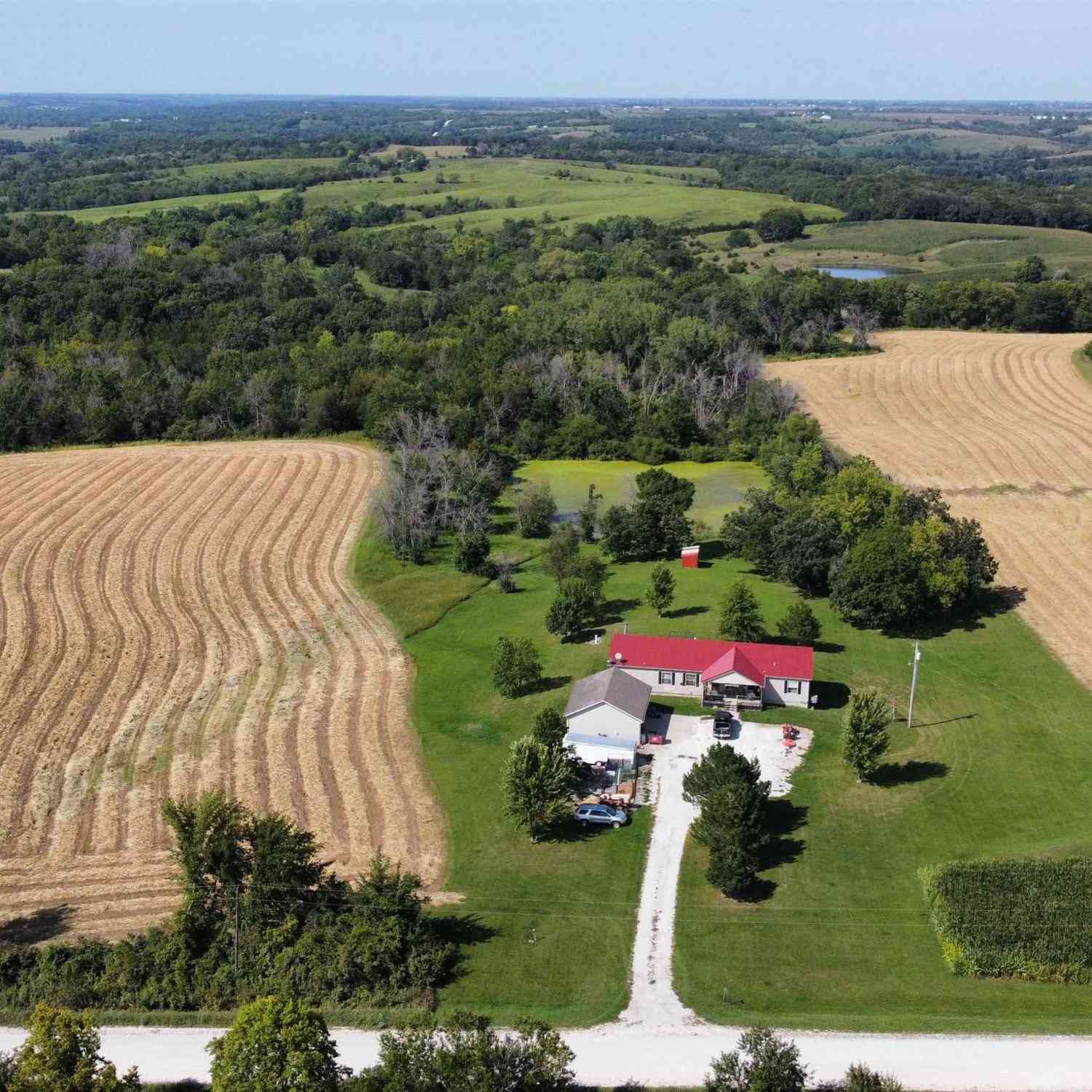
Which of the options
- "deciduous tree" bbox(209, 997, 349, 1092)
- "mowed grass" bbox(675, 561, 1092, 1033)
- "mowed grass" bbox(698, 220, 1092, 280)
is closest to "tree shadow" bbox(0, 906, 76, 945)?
"deciduous tree" bbox(209, 997, 349, 1092)

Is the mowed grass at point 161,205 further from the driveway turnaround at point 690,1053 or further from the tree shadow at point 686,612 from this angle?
the driveway turnaround at point 690,1053

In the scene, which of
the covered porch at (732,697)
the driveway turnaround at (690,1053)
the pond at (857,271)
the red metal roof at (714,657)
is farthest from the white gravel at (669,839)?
the pond at (857,271)

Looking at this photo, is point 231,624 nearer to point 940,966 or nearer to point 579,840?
point 579,840

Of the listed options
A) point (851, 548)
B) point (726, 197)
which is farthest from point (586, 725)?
point (726, 197)

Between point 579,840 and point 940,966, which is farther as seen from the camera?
point 579,840

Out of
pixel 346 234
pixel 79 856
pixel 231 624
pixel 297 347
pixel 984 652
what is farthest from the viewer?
pixel 346 234

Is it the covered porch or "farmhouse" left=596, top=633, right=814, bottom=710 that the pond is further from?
the covered porch

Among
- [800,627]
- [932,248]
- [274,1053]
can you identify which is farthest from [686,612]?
[932,248]
